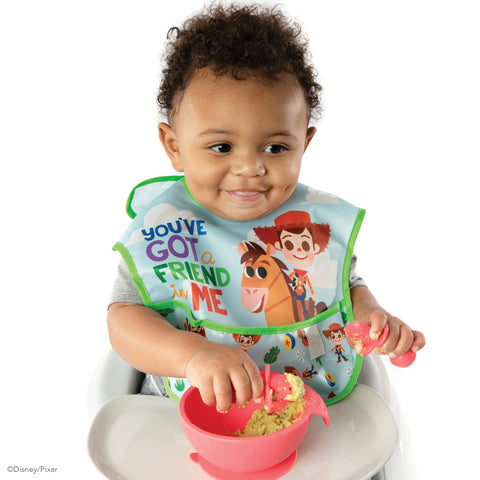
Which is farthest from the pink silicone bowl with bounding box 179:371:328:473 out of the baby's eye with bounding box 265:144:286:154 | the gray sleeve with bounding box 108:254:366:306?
the baby's eye with bounding box 265:144:286:154

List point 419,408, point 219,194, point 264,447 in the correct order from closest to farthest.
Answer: point 264,447
point 219,194
point 419,408

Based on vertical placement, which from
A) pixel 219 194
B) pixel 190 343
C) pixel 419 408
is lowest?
pixel 419 408

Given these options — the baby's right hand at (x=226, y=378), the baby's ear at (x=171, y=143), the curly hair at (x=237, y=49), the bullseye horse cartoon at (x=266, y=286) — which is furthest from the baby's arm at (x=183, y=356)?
the curly hair at (x=237, y=49)

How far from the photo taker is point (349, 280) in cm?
111

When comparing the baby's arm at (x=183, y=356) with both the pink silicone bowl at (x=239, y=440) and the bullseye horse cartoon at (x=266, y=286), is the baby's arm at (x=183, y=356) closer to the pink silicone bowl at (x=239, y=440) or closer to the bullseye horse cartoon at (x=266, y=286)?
the pink silicone bowl at (x=239, y=440)

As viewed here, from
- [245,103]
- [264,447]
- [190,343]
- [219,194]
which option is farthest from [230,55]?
[264,447]

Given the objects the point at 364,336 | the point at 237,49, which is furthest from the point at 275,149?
the point at 364,336

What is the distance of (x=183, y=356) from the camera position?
2.69 feet

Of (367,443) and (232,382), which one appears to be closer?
(232,382)

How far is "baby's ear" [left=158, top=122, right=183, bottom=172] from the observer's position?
1.04 m

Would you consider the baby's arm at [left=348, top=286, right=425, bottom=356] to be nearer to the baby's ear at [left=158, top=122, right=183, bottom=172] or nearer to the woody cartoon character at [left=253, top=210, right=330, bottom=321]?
the woody cartoon character at [left=253, top=210, right=330, bottom=321]

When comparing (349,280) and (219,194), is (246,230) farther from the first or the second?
(349,280)

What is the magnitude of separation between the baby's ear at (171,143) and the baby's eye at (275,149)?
0.19 m

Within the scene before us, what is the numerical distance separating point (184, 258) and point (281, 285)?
19 cm
